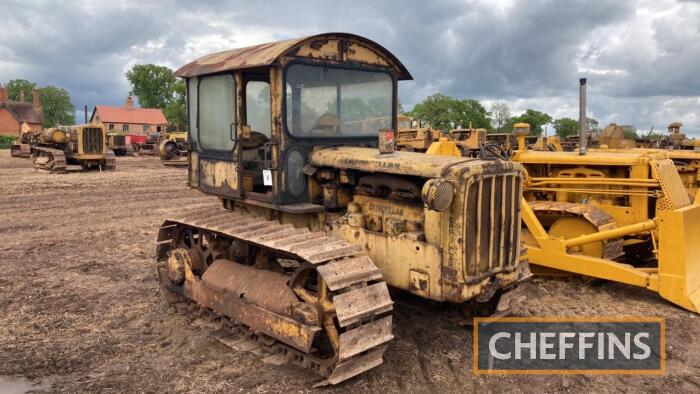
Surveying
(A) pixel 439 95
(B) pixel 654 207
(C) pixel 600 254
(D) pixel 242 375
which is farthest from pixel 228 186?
(A) pixel 439 95

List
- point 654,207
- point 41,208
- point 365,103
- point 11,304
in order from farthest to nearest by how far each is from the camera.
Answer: point 41,208 → point 654,207 → point 11,304 → point 365,103

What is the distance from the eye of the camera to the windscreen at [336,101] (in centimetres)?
564

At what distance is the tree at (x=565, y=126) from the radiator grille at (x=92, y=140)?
2343 inches

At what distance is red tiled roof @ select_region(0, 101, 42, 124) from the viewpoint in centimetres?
7150

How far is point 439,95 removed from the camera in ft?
268

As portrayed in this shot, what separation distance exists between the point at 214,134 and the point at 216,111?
27cm

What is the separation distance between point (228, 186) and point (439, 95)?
7788 cm

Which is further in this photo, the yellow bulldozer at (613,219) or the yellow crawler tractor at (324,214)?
the yellow bulldozer at (613,219)

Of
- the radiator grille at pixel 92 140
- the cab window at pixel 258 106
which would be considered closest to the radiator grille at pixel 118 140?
the radiator grille at pixel 92 140

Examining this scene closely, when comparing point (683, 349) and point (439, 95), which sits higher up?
point (439, 95)

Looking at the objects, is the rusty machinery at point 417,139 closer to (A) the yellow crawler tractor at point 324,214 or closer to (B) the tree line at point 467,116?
(A) the yellow crawler tractor at point 324,214

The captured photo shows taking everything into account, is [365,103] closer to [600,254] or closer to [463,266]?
[463,266]

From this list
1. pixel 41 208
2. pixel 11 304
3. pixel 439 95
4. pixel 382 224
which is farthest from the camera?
pixel 439 95

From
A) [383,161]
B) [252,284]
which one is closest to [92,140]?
[252,284]
